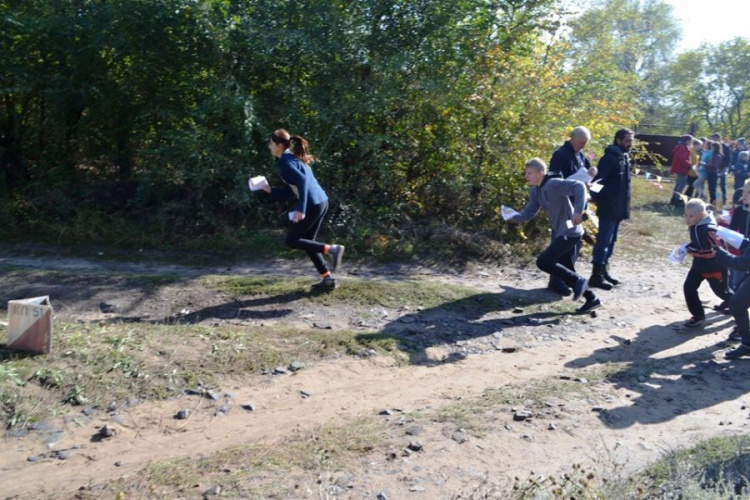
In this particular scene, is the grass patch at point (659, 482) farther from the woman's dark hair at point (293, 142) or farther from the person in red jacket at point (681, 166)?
the person in red jacket at point (681, 166)

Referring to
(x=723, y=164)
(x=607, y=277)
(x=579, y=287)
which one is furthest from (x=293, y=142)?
(x=723, y=164)

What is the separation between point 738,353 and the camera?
7906 mm

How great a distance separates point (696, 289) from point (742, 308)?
99 cm

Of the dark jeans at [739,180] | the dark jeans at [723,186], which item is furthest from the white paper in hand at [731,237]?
the dark jeans at [739,180]

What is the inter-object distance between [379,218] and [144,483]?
6.77m

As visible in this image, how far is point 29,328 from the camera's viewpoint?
20.5 feet

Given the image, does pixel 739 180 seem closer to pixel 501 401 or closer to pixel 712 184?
pixel 712 184

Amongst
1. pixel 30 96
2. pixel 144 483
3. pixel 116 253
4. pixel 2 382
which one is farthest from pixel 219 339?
pixel 30 96

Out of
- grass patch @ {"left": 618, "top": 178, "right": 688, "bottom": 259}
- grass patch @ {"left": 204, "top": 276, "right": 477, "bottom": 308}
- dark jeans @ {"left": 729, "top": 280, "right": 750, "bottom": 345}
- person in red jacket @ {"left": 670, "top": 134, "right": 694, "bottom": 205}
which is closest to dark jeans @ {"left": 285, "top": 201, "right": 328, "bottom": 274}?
grass patch @ {"left": 204, "top": 276, "right": 477, "bottom": 308}

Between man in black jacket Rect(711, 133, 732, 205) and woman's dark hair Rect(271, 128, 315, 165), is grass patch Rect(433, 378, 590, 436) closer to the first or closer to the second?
woman's dark hair Rect(271, 128, 315, 165)

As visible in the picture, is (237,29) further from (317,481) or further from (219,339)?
(317,481)

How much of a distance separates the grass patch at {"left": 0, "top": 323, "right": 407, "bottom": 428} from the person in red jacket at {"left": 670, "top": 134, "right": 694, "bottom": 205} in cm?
1347

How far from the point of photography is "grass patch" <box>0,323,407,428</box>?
589 cm

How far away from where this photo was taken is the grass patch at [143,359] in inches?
232
